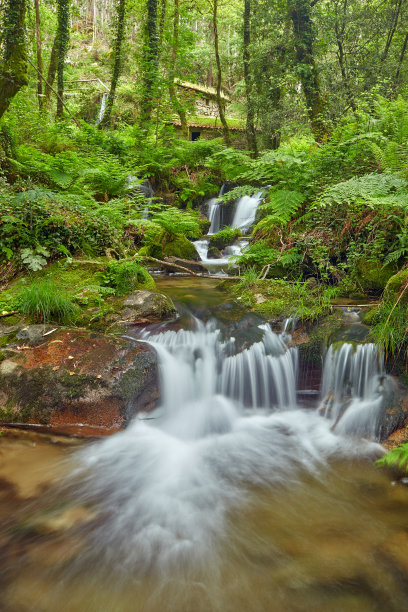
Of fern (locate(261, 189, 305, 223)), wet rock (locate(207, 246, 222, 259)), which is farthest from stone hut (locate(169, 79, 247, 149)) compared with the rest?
fern (locate(261, 189, 305, 223))

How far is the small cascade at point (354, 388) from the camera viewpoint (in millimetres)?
4004

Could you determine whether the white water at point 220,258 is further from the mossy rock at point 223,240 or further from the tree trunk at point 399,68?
the tree trunk at point 399,68

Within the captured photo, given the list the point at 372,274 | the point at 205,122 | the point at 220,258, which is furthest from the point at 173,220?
the point at 205,122

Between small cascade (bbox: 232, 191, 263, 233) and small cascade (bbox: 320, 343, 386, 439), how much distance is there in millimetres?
6663

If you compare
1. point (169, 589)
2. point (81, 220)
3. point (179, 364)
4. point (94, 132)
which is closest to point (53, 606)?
point (169, 589)

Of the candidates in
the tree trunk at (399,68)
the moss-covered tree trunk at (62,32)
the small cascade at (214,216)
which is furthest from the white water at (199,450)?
the tree trunk at (399,68)

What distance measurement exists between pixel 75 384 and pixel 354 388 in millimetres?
3212

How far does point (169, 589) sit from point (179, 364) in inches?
100

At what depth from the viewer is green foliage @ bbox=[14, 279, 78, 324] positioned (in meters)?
4.62

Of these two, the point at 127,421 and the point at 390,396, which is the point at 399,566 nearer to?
the point at 390,396

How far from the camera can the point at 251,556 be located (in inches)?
100

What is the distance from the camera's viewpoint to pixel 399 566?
2.39 meters

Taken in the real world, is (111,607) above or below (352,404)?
below

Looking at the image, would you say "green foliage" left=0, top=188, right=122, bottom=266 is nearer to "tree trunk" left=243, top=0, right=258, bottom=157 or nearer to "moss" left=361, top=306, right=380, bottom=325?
"moss" left=361, top=306, right=380, bottom=325
